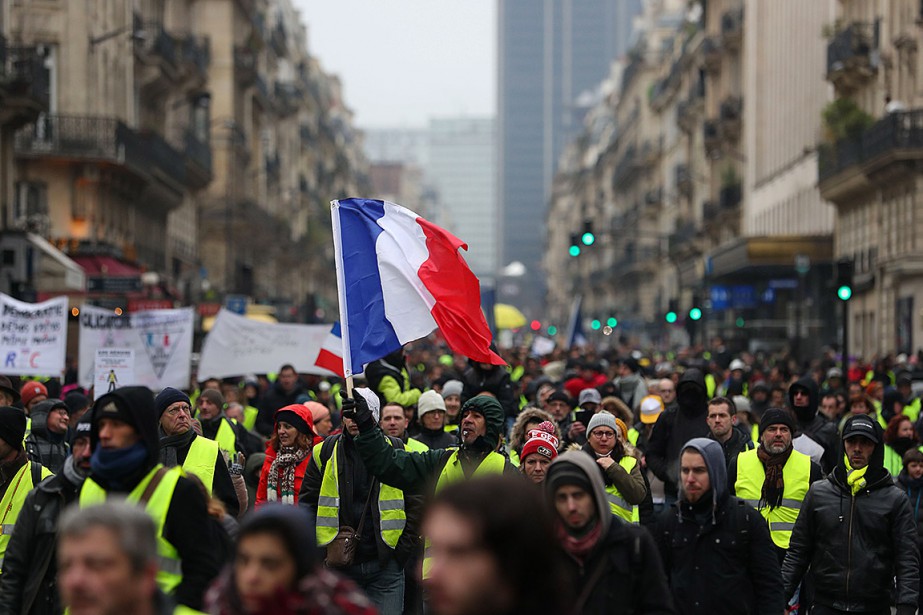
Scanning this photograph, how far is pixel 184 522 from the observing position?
546 cm

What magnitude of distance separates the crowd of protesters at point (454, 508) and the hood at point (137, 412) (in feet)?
0.03

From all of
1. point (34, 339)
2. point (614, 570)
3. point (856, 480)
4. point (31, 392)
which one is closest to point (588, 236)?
point (34, 339)

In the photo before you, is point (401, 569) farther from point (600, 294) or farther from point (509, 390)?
point (600, 294)

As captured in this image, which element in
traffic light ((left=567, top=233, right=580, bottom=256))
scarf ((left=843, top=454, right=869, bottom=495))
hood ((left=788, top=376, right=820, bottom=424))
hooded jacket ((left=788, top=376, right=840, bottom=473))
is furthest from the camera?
traffic light ((left=567, top=233, right=580, bottom=256))

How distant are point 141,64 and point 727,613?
37588mm

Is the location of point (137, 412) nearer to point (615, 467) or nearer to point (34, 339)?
point (615, 467)

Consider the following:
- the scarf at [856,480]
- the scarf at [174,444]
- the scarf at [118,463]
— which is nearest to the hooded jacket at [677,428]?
the scarf at [856,480]

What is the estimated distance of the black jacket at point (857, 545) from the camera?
781 cm

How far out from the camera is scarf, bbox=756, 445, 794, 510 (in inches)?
359

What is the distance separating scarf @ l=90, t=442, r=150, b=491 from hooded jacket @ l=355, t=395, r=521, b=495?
2341 millimetres

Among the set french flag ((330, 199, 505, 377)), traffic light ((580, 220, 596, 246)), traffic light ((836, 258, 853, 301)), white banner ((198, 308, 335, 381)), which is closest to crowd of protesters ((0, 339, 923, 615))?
french flag ((330, 199, 505, 377))

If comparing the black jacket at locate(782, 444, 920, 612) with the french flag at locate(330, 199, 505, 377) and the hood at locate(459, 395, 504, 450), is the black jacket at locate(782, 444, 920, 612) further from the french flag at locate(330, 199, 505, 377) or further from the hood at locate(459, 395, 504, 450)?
the french flag at locate(330, 199, 505, 377)

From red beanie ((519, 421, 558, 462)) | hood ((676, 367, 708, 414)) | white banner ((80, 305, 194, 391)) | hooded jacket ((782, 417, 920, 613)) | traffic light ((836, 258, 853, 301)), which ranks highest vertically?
traffic light ((836, 258, 853, 301))

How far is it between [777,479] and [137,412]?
182 inches
